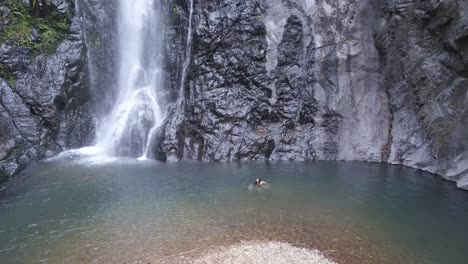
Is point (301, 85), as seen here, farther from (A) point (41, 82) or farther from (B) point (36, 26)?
(B) point (36, 26)

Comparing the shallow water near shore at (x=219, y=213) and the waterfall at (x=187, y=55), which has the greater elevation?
the waterfall at (x=187, y=55)

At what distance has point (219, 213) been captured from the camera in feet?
52.6

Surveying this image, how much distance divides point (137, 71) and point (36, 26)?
28.7 ft

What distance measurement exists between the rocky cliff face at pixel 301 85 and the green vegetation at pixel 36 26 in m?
10.1

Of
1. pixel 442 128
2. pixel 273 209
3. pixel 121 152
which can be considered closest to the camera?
pixel 273 209

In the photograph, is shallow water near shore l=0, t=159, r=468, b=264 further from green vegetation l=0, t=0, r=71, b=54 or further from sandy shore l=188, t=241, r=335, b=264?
green vegetation l=0, t=0, r=71, b=54

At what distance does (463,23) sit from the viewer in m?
19.4

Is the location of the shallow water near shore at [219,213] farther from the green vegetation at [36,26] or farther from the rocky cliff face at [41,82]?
the green vegetation at [36,26]

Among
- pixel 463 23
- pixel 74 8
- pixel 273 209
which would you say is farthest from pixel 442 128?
pixel 74 8

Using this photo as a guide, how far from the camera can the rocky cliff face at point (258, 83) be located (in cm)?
2514

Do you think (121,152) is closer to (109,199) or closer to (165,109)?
(165,109)

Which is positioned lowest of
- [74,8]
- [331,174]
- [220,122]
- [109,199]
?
[109,199]

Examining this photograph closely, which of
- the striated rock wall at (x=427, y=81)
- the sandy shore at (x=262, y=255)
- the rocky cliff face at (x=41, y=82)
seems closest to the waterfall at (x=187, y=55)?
the rocky cliff face at (x=41, y=82)

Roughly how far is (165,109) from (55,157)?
971cm
